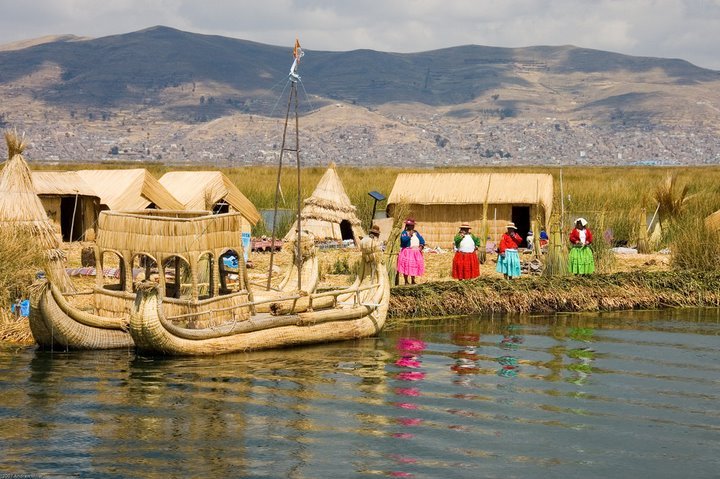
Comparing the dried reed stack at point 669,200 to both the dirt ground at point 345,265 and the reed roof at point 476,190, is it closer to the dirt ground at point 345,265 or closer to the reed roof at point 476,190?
the dirt ground at point 345,265

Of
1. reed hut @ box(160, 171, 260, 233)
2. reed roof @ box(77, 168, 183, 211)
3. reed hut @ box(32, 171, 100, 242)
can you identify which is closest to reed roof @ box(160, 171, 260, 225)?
reed hut @ box(160, 171, 260, 233)

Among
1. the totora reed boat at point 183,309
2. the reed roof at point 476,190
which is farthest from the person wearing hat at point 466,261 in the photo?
the reed roof at point 476,190

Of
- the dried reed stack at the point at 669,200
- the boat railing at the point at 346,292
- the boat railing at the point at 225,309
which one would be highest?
the dried reed stack at the point at 669,200

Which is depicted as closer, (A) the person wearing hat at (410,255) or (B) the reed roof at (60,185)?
(A) the person wearing hat at (410,255)

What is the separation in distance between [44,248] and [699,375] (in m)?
9.18

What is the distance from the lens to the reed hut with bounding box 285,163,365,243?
24884 millimetres

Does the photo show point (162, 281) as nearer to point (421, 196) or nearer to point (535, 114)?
point (421, 196)

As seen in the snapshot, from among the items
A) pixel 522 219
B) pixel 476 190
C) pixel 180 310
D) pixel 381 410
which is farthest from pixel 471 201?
pixel 381 410

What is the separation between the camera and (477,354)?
14.0 metres

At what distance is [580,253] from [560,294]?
3.38 feet

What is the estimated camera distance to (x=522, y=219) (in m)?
25.3

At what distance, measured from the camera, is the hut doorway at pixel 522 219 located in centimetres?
2508

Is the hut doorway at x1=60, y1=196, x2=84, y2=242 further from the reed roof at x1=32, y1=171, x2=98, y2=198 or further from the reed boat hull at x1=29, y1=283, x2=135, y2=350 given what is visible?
the reed boat hull at x1=29, y1=283, x2=135, y2=350

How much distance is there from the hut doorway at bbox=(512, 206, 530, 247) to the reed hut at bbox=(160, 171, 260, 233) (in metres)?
5.69
